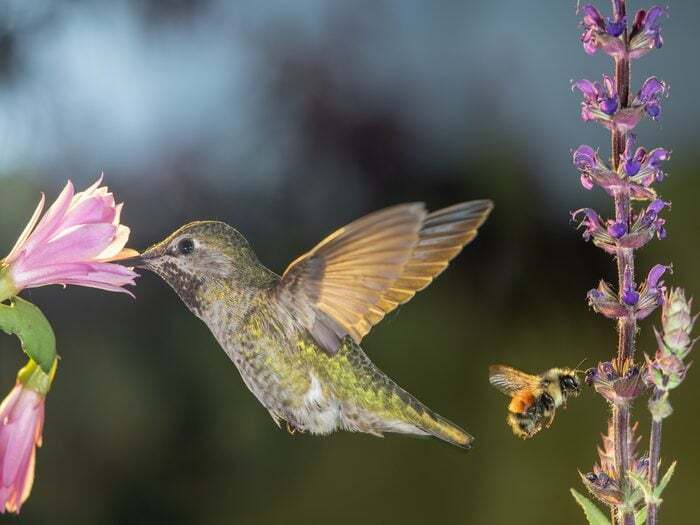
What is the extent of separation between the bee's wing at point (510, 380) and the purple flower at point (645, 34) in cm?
27

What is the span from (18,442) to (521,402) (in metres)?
0.36

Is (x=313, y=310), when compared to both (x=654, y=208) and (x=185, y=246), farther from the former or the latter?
(x=654, y=208)

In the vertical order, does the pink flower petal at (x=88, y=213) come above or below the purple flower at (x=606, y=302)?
above

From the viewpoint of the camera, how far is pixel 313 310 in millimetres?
587

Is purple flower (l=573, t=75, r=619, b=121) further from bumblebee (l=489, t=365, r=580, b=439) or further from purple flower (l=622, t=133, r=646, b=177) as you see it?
bumblebee (l=489, t=365, r=580, b=439)

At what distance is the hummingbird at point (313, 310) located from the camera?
542 millimetres

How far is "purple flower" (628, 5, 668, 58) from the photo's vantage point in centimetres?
50

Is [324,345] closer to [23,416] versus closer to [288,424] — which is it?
[288,424]

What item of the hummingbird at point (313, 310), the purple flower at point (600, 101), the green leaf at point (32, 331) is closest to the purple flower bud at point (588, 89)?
the purple flower at point (600, 101)

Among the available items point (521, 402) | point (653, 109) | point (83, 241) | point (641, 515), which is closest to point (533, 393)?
point (521, 402)

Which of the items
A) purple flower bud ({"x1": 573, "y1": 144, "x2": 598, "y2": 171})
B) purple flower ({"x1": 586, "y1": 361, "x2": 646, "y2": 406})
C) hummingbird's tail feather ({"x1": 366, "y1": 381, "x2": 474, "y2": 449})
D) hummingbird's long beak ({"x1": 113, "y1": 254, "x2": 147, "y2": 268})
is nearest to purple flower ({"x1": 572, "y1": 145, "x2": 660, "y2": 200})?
purple flower bud ({"x1": 573, "y1": 144, "x2": 598, "y2": 171})

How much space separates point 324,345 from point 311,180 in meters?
0.64

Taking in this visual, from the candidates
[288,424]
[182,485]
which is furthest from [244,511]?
[288,424]

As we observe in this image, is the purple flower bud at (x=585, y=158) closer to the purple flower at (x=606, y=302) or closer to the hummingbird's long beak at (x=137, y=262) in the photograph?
the purple flower at (x=606, y=302)
